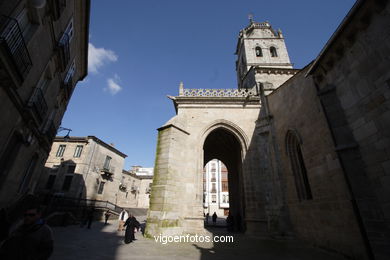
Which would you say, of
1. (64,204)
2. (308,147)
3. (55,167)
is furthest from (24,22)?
(55,167)

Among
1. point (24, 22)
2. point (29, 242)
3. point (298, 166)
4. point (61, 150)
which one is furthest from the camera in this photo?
point (61, 150)

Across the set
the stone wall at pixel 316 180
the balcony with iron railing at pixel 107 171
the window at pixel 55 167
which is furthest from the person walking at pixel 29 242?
the window at pixel 55 167

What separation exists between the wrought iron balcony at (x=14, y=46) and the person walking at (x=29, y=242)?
4509 mm

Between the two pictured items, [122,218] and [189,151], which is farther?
[122,218]

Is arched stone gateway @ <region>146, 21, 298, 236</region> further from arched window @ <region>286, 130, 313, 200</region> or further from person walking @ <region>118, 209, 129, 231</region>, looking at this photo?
person walking @ <region>118, 209, 129, 231</region>

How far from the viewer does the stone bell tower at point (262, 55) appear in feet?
48.5

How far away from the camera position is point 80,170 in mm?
19766

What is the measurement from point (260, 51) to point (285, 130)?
1337 cm

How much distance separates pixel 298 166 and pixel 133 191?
28.8 meters

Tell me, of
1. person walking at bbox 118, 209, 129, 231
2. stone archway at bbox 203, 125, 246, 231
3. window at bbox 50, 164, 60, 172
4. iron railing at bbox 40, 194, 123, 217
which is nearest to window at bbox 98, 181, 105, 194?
iron railing at bbox 40, 194, 123, 217

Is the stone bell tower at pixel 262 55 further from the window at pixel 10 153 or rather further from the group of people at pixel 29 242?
the group of people at pixel 29 242

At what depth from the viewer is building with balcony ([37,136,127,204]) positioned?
63.2 ft

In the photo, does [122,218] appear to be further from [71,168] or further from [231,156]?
[71,168]

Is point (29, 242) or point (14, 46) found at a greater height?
point (14, 46)
